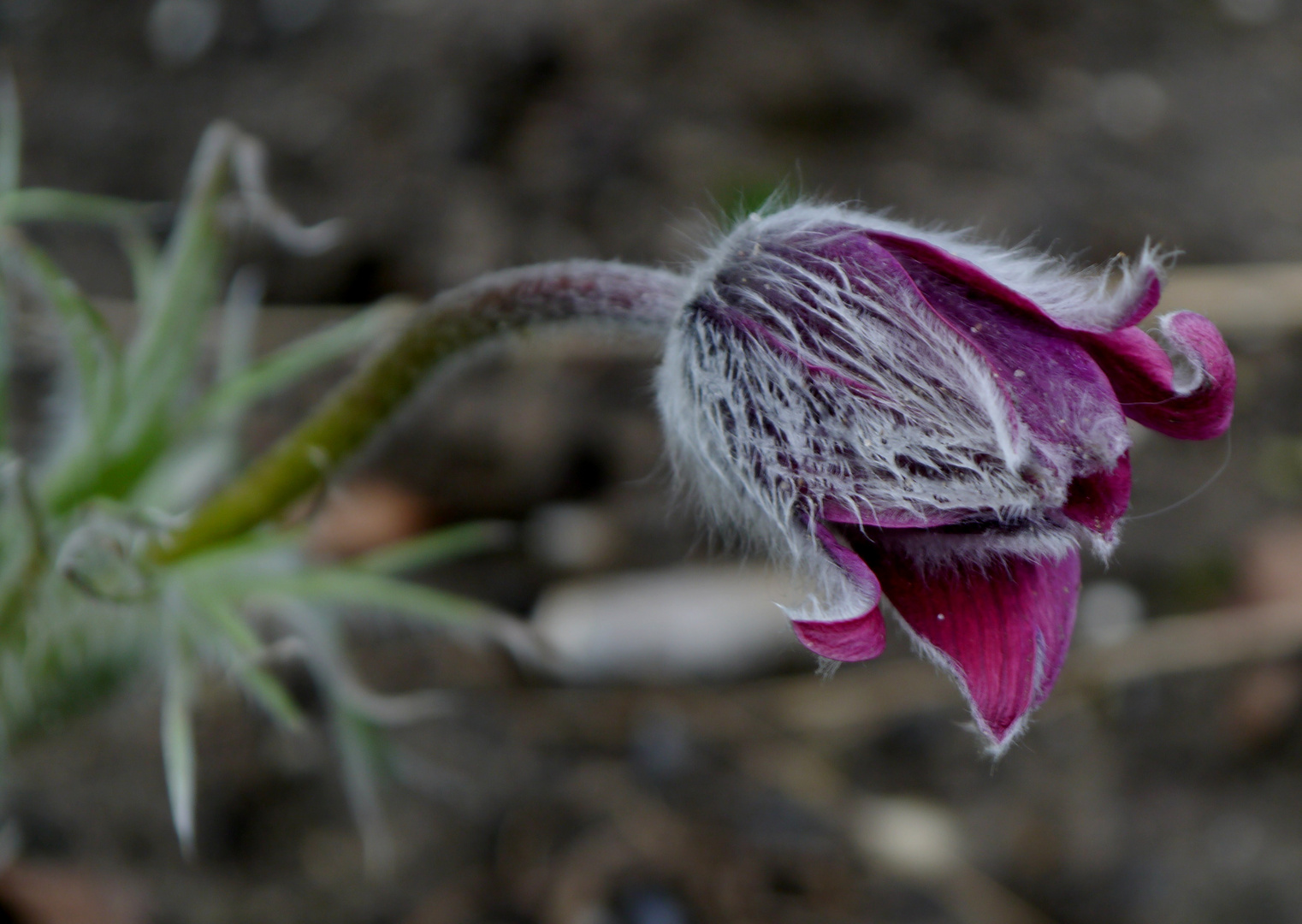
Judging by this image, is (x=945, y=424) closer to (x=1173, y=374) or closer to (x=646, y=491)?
(x=1173, y=374)

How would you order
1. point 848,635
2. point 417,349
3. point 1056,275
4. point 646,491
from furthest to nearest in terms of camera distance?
point 646,491 < point 417,349 < point 1056,275 < point 848,635

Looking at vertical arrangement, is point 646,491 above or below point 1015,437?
below

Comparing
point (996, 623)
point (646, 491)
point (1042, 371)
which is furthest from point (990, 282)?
point (646, 491)

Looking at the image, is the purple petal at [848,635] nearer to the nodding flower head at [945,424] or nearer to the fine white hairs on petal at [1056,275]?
the nodding flower head at [945,424]

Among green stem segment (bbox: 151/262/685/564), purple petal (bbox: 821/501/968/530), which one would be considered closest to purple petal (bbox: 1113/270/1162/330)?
purple petal (bbox: 821/501/968/530)

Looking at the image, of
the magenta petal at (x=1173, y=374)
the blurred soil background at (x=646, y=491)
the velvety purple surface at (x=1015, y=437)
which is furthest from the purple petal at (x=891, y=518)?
the blurred soil background at (x=646, y=491)

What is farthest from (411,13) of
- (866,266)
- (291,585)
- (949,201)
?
(866,266)
